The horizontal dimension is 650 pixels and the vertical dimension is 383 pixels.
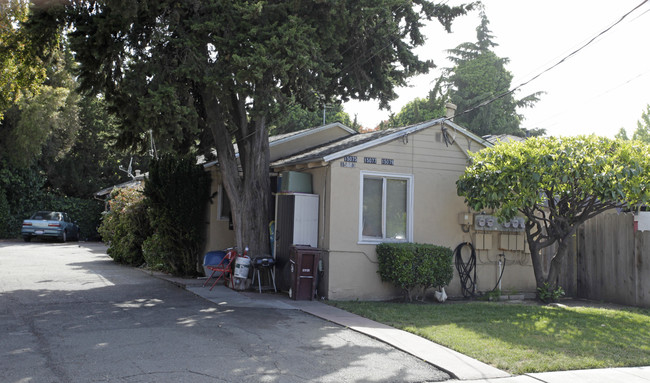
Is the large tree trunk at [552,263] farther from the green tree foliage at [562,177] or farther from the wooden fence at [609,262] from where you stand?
the wooden fence at [609,262]

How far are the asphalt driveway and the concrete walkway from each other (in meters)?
0.19

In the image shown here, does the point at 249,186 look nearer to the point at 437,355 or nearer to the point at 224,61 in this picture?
the point at 224,61

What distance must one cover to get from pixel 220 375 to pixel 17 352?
2539 millimetres

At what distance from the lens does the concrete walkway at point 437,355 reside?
607 cm

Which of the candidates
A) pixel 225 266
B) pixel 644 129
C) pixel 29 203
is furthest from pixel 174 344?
pixel 644 129

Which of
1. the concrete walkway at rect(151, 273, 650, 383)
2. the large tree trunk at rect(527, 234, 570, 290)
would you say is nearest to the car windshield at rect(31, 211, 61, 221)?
the concrete walkway at rect(151, 273, 650, 383)

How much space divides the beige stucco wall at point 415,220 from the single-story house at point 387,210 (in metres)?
0.02

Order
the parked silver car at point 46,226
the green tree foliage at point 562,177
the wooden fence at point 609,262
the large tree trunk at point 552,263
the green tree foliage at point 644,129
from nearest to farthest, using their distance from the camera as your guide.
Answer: the green tree foliage at point 562,177 < the wooden fence at point 609,262 < the large tree trunk at point 552,263 < the parked silver car at point 46,226 < the green tree foliage at point 644,129

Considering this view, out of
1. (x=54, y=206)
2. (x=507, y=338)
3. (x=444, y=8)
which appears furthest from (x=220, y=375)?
(x=54, y=206)

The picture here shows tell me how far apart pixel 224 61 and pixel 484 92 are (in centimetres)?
3258

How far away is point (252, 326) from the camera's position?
818 centimetres

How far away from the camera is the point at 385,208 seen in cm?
1183

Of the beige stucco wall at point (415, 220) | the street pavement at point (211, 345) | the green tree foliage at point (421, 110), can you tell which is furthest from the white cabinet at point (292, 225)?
the green tree foliage at point (421, 110)

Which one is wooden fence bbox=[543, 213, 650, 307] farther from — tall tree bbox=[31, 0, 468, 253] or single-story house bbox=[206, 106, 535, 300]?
tall tree bbox=[31, 0, 468, 253]
